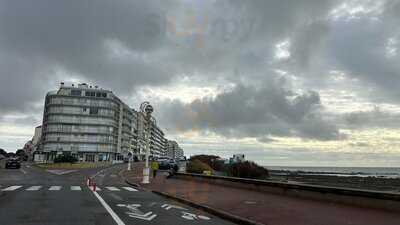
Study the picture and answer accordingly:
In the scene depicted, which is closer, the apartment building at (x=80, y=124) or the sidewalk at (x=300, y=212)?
the sidewalk at (x=300, y=212)

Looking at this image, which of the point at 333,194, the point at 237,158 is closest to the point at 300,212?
the point at 333,194

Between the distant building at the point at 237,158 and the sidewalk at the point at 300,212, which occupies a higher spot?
the distant building at the point at 237,158

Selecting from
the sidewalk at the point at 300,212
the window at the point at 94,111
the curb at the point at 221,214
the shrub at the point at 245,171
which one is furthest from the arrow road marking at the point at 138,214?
the window at the point at 94,111

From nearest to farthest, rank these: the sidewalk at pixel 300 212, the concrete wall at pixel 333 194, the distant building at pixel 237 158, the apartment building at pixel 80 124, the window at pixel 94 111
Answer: the sidewalk at pixel 300 212 < the concrete wall at pixel 333 194 < the distant building at pixel 237 158 < the apartment building at pixel 80 124 < the window at pixel 94 111

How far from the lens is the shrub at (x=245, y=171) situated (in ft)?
Answer: 181

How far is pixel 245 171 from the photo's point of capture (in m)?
55.9

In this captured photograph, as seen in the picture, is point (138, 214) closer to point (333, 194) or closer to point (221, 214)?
point (221, 214)

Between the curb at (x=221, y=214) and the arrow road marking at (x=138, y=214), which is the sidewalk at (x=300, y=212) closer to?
the curb at (x=221, y=214)

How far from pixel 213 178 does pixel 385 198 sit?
54.9 ft

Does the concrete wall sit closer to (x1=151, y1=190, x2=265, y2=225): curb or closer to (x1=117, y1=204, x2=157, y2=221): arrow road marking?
(x1=151, y1=190, x2=265, y2=225): curb

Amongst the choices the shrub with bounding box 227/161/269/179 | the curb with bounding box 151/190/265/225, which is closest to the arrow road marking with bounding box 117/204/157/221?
the curb with bounding box 151/190/265/225

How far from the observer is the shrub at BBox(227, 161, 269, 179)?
5519cm

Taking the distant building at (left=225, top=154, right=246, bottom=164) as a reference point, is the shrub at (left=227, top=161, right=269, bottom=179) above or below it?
below

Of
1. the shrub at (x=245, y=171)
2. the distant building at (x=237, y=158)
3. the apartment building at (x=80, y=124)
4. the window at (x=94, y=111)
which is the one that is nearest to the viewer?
the shrub at (x=245, y=171)
